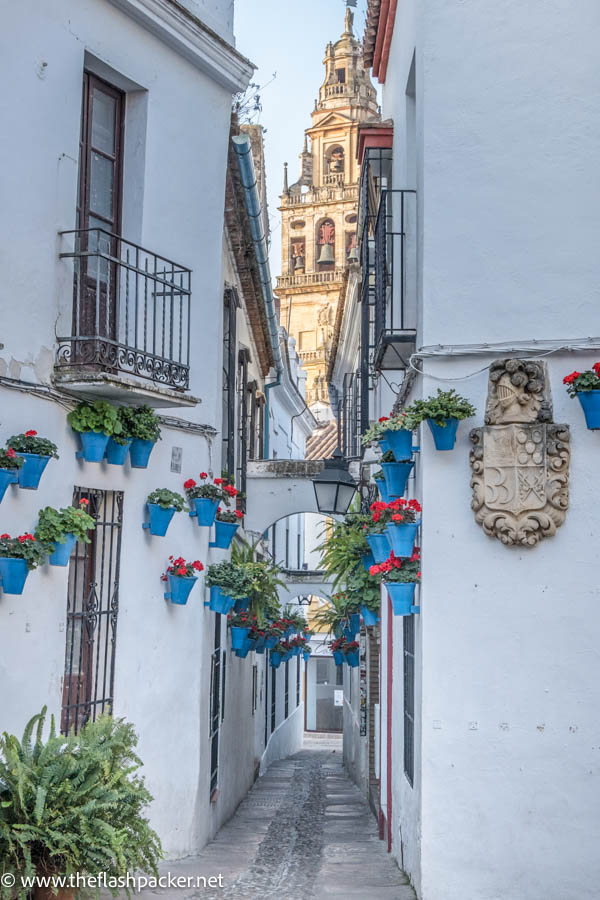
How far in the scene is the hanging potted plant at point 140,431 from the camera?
8.69m

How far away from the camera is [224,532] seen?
1072 centimetres

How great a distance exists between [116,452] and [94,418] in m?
0.46

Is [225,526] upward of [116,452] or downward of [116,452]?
downward

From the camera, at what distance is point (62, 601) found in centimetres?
817

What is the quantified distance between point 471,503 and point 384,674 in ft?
16.2

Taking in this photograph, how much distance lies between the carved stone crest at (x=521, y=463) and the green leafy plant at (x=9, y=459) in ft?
10.4

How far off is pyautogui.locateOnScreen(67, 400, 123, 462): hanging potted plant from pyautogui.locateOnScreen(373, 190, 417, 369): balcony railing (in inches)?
92.1

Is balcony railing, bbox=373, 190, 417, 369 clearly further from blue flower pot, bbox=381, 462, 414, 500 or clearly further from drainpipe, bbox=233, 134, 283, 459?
drainpipe, bbox=233, 134, 283, 459

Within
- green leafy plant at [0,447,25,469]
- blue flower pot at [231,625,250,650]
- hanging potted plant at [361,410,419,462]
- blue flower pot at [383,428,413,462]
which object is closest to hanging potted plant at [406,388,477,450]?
hanging potted plant at [361,410,419,462]

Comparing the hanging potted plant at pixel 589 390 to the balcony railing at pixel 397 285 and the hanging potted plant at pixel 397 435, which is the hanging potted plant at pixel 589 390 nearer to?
the hanging potted plant at pixel 397 435

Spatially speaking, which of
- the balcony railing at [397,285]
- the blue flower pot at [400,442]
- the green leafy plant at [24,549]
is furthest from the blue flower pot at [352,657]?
the green leafy plant at [24,549]

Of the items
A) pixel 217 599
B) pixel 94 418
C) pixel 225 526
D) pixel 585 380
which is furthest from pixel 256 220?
pixel 585 380

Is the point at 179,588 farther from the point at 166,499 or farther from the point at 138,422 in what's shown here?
the point at 138,422

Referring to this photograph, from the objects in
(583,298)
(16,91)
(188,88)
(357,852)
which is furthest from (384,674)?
(16,91)
